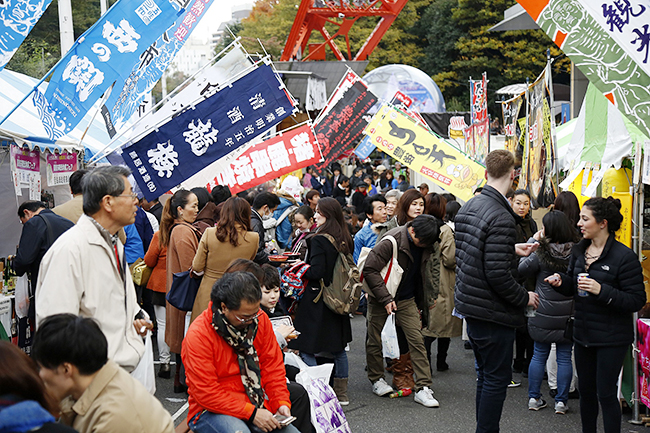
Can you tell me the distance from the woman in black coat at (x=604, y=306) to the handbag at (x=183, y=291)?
10.8 feet

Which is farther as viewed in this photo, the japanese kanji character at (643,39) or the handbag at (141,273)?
the handbag at (141,273)

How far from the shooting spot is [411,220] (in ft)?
20.6

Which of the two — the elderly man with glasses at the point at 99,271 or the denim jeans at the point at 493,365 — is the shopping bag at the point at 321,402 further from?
the elderly man with glasses at the point at 99,271

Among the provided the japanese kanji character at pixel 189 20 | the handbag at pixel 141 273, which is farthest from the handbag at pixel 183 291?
the japanese kanji character at pixel 189 20

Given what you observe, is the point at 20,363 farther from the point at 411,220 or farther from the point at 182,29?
the point at 182,29

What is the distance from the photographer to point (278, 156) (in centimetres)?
889

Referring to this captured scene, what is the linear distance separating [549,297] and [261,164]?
4.66 m

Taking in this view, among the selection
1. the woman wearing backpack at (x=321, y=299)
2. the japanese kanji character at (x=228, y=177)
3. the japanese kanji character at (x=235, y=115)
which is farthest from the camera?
the japanese kanji character at (x=228, y=177)

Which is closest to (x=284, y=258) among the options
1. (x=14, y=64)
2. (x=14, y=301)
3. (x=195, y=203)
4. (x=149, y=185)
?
(x=195, y=203)

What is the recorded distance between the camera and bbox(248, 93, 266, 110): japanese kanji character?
7180 mm

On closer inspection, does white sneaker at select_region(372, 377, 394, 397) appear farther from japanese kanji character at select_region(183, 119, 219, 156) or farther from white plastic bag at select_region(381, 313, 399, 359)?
japanese kanji character at select_region(183, 119, 219, 156)

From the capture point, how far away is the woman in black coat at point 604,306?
4402 mm

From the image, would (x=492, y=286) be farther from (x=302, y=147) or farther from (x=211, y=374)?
(x=302, y=147)

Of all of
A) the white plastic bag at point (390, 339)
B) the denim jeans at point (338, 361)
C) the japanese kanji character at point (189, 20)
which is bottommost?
the denim jeans at point (338, 361)
